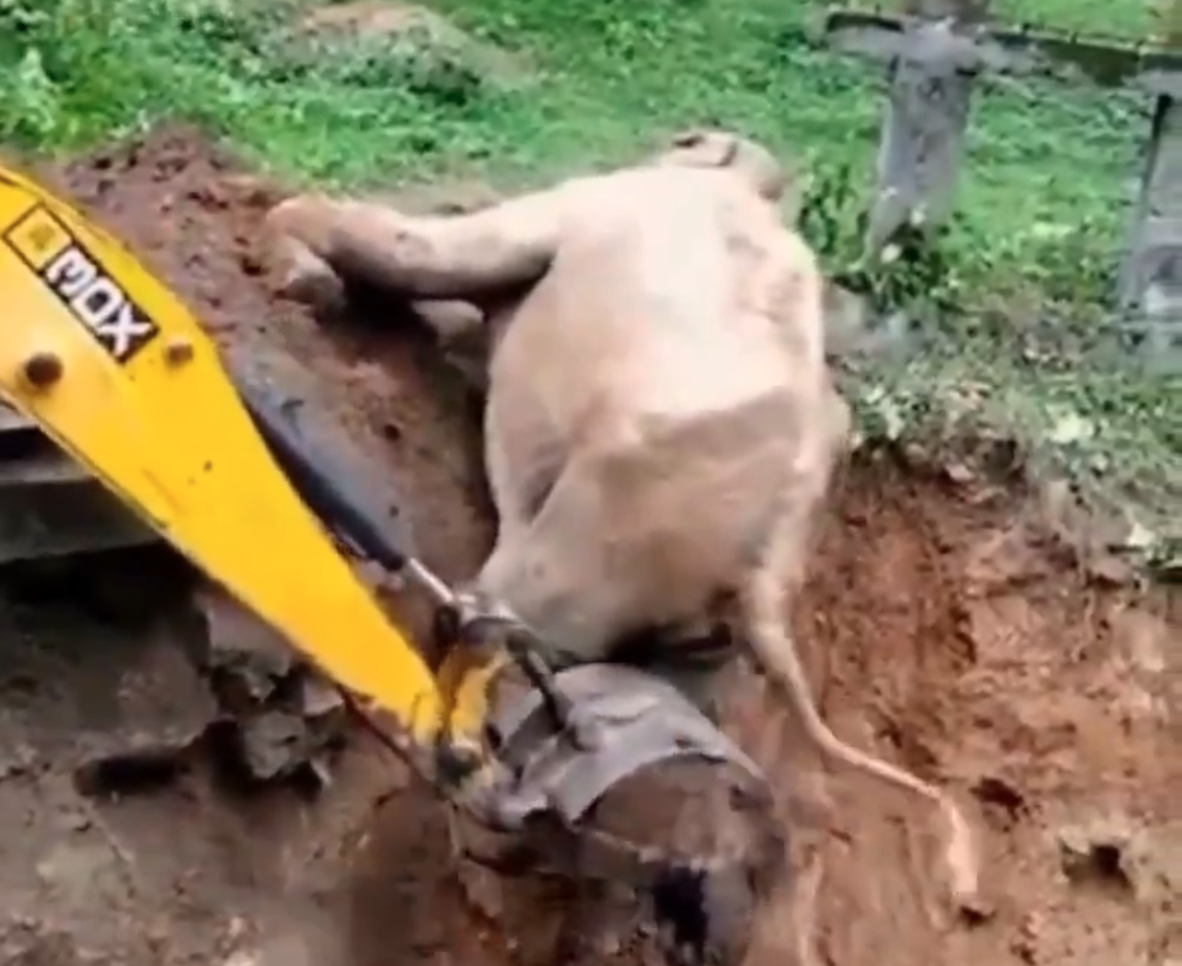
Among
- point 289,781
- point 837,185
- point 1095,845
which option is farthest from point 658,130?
point 289,781

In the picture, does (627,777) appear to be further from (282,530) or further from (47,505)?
(47,505)

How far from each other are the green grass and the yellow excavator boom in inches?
54.1

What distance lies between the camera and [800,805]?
3.80 m

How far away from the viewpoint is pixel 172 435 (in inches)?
111

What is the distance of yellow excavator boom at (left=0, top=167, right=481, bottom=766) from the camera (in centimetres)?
275

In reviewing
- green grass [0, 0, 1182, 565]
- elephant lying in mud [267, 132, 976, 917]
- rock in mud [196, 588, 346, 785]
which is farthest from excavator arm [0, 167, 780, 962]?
green grass [0, 0, 1182, 565]

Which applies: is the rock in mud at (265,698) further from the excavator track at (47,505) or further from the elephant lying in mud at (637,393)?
the elephant lying in mud at (637,393)

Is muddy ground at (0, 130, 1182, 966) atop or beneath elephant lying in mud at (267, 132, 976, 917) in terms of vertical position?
beneath

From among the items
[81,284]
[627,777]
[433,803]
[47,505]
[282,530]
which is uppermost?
[81,284]

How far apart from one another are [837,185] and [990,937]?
4.81ft

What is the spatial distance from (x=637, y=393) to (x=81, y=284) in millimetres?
807

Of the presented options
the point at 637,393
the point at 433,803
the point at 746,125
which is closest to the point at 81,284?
the point at 637,393

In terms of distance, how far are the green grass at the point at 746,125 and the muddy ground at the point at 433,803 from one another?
0.26 metres

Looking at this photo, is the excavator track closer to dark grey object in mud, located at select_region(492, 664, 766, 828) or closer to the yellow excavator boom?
the yellow excavator boom
